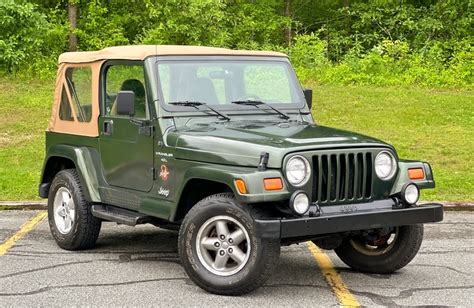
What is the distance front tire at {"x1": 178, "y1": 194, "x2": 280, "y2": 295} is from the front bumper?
0.18 metres

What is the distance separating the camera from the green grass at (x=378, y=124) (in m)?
12.4

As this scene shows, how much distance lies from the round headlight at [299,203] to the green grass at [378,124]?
549 centimetres

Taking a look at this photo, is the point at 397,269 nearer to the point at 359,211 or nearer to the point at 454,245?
the point at 359,211

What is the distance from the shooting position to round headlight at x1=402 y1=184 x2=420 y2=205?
6547 mm

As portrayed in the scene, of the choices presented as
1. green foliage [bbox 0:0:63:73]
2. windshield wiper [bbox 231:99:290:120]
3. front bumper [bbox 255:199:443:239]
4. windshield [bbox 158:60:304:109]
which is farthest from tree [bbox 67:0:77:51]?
front bumper [bbox 255:199:443:239]

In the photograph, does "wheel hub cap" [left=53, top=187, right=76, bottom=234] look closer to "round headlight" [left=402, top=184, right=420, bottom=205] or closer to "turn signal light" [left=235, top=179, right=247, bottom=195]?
"turn signal light" [left=235, top=179, right=247, bottom=195]

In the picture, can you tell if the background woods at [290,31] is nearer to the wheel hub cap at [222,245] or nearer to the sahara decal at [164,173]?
the sahara decal at [164,173]

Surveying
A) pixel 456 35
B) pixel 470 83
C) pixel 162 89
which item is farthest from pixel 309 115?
pixel 456 35

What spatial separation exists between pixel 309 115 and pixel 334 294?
6.50 feet

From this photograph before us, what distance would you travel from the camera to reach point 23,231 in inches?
355

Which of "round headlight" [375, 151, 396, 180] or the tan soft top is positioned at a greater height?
the tan soft top

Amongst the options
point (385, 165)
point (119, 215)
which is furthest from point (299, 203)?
point (119, 215)

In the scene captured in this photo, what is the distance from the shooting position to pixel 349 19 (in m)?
31.4

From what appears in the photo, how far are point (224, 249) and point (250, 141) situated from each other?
810mm
